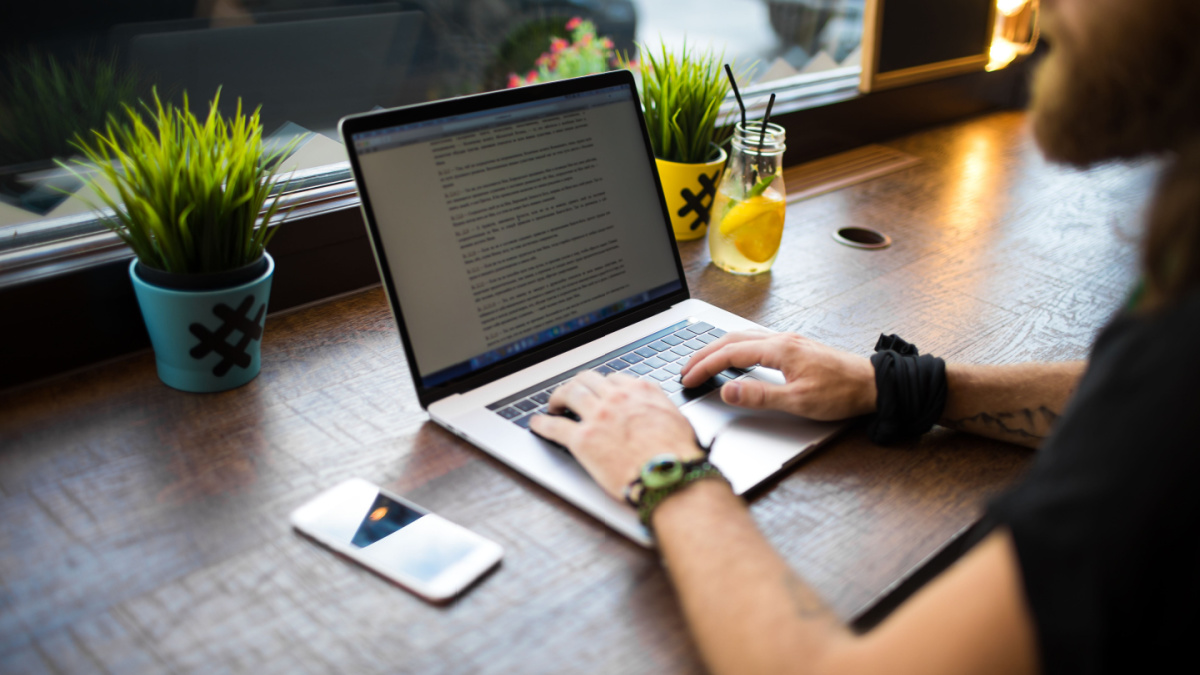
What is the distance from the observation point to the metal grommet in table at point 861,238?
1.41m

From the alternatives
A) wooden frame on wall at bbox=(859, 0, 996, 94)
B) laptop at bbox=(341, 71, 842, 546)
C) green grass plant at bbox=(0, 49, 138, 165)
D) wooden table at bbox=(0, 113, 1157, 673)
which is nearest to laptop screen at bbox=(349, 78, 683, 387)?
laptop at bbox=(341, 71, 842, 546)

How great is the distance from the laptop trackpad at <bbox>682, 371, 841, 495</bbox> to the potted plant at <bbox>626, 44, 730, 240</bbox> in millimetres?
534

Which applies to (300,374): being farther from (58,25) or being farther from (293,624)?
(58,25)

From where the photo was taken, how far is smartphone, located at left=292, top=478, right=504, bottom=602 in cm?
66

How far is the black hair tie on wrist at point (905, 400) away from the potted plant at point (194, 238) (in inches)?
26.6

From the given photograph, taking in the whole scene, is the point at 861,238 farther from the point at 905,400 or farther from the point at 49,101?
the point at 49,101

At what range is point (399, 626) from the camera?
0.62 m

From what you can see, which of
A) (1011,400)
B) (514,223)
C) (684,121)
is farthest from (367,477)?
(684,121)

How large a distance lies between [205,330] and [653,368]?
1.61 feet

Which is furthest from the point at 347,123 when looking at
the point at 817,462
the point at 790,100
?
the point at 790,100

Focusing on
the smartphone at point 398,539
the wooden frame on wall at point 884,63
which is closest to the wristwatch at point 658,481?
the smartphone at point 398,539

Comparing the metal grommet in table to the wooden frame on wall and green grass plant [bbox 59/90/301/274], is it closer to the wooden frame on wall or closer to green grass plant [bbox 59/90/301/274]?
the wooden frame on wall

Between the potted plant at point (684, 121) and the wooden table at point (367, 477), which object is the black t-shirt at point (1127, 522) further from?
the potted plant at point (684, 121)

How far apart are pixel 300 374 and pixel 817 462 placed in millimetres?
596
